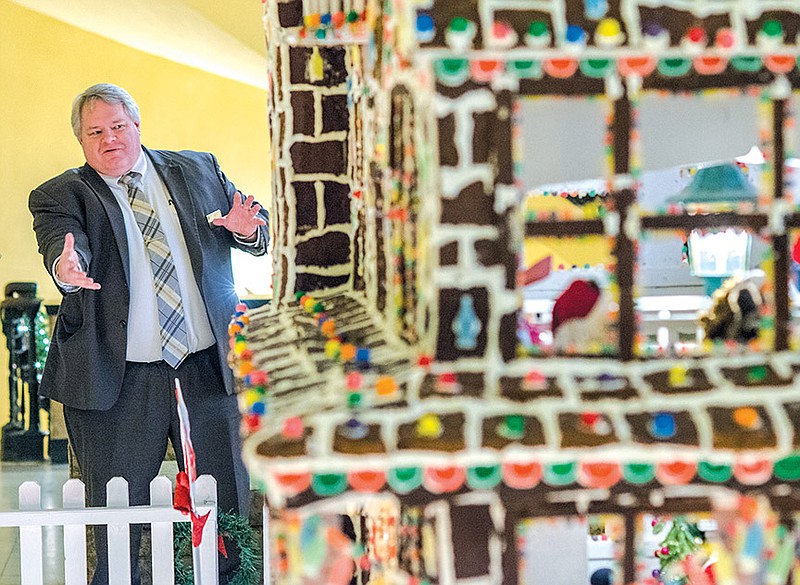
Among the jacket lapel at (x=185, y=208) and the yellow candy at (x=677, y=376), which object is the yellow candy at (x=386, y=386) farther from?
the jacket lapel at (x=185, y=208)

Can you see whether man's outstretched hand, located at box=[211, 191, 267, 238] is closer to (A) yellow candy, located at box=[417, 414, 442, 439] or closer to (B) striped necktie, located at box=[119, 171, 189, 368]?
(B) striped necktie, located at box=[119, 171, 189, 368]

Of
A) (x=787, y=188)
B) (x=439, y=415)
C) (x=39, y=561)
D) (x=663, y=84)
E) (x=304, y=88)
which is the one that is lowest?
(x=39, y=561)

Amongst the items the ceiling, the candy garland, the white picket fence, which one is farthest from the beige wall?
the candy garland

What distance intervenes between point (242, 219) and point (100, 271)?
403 mm

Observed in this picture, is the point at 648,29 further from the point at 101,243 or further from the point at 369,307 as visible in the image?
the point at 101,243

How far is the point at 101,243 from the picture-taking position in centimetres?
310

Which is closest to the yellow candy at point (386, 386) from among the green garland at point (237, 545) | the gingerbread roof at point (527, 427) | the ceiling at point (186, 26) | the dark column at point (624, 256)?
the gingerbread roof at point (527, 427)

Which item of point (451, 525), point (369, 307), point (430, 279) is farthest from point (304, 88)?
point (451, 525)

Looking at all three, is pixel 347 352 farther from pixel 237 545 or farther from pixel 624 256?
pixel 237 545

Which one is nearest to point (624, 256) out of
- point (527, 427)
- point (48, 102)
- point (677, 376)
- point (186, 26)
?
point (677, 376)

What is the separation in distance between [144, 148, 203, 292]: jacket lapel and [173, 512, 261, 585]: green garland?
0.63 m

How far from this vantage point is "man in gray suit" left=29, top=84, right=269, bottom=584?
306 centimetres

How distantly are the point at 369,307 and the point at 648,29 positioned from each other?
863mm

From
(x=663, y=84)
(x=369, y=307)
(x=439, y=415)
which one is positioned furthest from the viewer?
(x=369, y=307)
